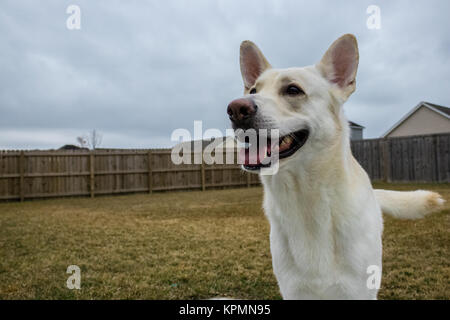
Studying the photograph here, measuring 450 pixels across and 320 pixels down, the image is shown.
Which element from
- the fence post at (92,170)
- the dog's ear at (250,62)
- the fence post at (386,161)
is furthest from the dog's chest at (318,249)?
the fence post at (386,161)

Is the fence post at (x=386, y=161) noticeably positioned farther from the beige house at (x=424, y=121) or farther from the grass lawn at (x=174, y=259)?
the beige house at (x=424, y=121)

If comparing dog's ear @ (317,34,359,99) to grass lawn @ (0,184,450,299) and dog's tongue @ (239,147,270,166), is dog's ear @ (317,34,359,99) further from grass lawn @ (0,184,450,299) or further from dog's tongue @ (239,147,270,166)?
grass lawn @ (0,184,450,299)

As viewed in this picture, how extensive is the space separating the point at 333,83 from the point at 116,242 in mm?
4165

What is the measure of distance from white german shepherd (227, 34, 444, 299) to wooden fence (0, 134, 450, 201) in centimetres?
1306

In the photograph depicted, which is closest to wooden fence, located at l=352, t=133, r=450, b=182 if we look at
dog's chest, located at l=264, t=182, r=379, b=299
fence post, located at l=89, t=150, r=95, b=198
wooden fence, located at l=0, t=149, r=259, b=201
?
wooden fence, located at l=0, t=149, r=259, b=201

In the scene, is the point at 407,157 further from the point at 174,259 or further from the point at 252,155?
the point at 252,155

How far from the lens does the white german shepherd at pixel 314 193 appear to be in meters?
1.75

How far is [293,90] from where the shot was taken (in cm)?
194

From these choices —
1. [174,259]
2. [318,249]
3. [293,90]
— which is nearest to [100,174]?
[174,259]

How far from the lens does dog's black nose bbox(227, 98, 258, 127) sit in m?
1.62

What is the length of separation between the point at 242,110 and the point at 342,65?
0.91m

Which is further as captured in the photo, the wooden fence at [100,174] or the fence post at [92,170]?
the fence post at [92,170]

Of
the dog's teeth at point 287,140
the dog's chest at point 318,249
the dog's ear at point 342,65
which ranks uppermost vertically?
the dog's ear at point 342,65
